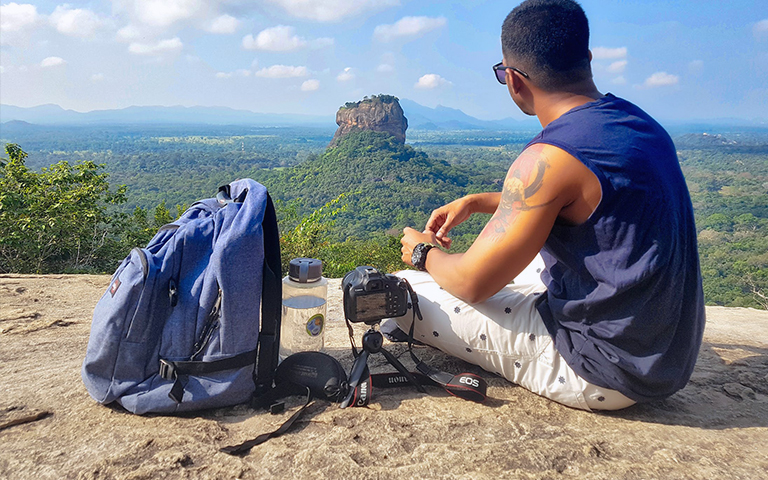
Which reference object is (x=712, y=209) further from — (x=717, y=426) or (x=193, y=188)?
(x=193, y=188)

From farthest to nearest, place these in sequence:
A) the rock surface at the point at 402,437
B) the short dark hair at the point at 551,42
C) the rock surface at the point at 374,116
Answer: the rock surface at the point at 374,116
the short dark hair at the point at 551,42
the rock surface at the point at 402,437

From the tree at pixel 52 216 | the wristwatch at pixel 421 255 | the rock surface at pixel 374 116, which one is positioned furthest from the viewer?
the rock surface at pixel 374 116

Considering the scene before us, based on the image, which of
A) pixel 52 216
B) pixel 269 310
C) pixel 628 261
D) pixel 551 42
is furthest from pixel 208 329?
pixel 52 216

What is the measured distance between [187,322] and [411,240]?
1041 mm

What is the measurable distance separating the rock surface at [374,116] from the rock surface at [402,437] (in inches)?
2616

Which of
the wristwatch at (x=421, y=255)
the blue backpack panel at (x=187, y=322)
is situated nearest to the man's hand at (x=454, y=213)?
the wristwatch at (x=421, y=255)

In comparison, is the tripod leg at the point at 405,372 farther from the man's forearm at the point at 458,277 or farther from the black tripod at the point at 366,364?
the man's forearm at the point at 458,277

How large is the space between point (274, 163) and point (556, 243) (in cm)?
7930

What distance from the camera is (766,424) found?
6.27ft

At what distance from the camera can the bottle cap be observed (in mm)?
2154

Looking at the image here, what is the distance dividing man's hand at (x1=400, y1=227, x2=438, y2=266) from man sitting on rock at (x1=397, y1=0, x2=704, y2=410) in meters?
0.21

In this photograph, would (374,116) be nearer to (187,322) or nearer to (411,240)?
(411,240)

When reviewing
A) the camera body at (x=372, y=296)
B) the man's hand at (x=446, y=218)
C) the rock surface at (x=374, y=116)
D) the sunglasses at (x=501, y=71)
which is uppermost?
the rock surface at (x=374, y=116)

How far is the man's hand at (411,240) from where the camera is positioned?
2.24m
